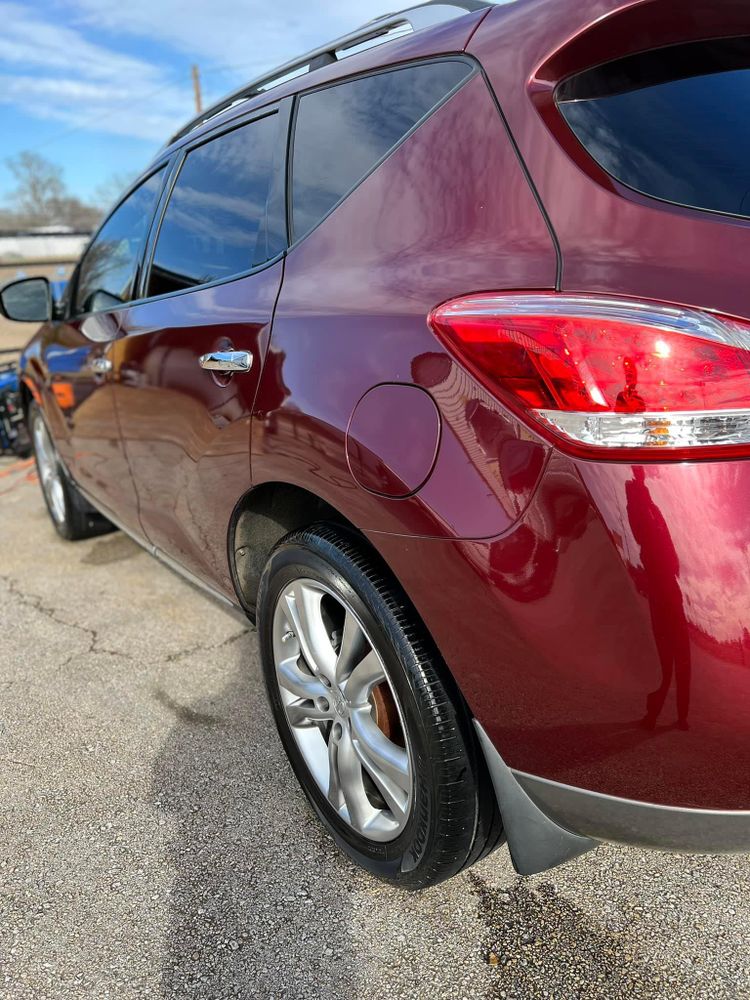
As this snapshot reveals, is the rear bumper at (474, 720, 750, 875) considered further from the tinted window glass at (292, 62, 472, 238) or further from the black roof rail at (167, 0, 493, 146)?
the black roof rail at (167, 0, 493, 146)

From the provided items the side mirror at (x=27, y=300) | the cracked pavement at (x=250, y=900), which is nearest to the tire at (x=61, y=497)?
the side mirror at (x=27, y=300)

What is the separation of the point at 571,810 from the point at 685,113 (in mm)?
1244

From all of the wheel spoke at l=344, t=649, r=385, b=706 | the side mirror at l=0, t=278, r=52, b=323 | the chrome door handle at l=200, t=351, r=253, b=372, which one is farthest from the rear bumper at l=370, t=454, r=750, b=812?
the side mirror at l=0, t=278, r=52, b=323

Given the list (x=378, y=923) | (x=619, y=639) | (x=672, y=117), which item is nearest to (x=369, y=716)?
(x=378, y=923)

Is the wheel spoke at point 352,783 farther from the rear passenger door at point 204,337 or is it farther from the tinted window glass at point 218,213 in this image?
the tinted window glass at point 218,213

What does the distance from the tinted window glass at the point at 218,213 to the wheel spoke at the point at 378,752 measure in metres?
1.22

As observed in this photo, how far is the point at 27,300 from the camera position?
3955 millimetres

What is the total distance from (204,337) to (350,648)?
39.6 inches

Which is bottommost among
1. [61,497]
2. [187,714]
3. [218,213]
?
[187,714]

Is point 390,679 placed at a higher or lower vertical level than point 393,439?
lower

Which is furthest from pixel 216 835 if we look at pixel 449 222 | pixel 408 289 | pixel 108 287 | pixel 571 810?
pixel 108 287

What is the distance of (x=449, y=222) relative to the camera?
150 centimetres

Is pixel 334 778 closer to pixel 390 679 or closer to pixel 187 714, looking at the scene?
pixel 390 679

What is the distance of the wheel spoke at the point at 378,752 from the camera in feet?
5.65
